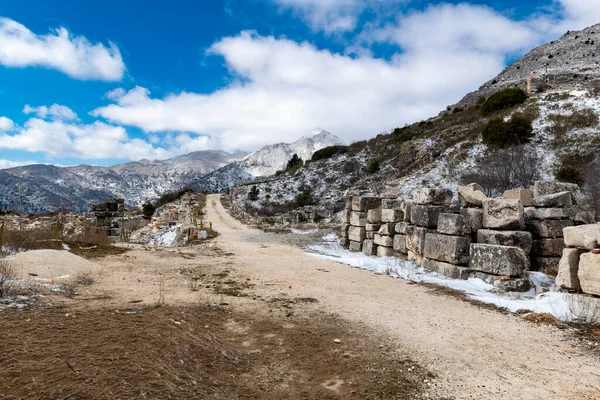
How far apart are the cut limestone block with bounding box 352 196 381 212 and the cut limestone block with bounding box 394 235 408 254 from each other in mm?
2930

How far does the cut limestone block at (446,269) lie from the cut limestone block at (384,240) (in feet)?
8.38

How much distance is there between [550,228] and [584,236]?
9.93 ft

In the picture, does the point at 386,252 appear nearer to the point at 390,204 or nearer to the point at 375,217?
the point at 375,217

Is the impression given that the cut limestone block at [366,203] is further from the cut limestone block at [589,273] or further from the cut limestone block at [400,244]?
the cut limestone block at [589,273]

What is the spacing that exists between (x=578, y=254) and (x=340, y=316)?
186 inches

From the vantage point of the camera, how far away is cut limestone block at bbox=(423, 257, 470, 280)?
8969mm

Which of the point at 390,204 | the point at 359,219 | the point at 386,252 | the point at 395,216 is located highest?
the point at 390,204

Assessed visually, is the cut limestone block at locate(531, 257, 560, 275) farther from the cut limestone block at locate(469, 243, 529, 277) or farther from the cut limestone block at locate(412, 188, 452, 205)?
the cut limestone block at locate(412, 188, 452, 205)

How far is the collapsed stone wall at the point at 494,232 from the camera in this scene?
27.0 feet

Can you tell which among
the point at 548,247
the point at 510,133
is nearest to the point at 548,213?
the point at 548,247

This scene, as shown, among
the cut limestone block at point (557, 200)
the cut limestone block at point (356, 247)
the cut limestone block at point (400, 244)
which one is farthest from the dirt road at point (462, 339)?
the cut limestone block at point (356, 247)

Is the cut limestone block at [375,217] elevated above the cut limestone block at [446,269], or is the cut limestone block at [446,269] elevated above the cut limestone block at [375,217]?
the cut limestone block at [375,217]

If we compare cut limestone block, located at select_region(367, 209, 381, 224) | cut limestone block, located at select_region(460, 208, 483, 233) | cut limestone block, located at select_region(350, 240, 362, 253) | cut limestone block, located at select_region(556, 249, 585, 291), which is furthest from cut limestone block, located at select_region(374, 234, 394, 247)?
cut limestone block, located at select_region(556, 249, 585, 291)

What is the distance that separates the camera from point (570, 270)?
667cm
